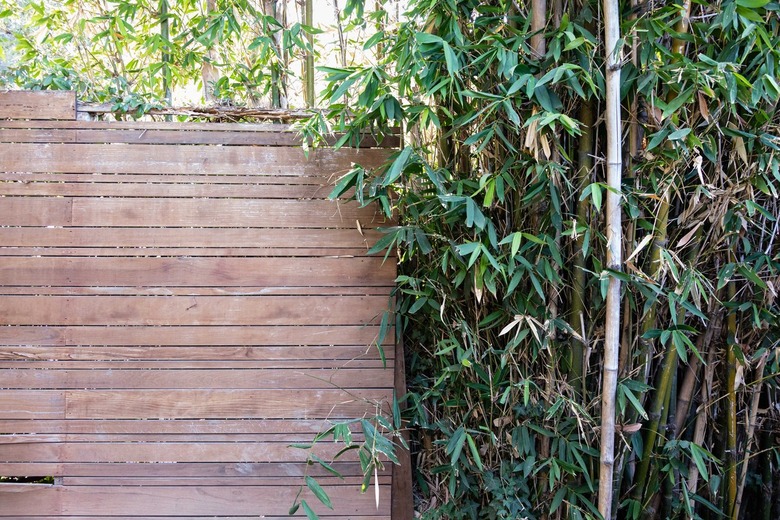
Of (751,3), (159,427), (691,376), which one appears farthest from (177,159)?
(691,376)

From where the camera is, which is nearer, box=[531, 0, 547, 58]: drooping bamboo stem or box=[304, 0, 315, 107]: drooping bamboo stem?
box=[531, 0, 547, 58]: drooping bamboo stem

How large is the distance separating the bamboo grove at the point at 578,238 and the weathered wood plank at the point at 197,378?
25cm

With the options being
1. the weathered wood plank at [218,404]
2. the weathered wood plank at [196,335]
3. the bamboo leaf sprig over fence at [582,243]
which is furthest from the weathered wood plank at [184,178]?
the weathered wood plank at [218,404]

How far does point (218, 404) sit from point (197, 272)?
0.51 metres

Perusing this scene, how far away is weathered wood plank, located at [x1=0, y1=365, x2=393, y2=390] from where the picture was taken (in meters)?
2.12

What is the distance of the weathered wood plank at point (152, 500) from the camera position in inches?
83.3

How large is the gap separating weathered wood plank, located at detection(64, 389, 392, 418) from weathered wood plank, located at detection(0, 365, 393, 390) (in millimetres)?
23

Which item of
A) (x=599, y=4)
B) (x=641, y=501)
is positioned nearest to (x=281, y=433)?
(x=641, y=501)

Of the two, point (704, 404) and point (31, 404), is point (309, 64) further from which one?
point (704, 404)

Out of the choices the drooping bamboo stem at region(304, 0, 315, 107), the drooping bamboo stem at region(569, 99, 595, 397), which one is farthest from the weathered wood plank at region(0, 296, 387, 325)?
the drooping bamboo stem at region(304, 0, 315, 107)

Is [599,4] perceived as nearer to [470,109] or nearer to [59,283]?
[470,109]

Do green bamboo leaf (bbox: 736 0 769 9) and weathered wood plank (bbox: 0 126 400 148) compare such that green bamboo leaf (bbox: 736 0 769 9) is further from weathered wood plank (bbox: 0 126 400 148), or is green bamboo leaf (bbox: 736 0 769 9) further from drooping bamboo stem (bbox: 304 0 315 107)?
drooping bamboo stem (bbox: 304 0 315 107)

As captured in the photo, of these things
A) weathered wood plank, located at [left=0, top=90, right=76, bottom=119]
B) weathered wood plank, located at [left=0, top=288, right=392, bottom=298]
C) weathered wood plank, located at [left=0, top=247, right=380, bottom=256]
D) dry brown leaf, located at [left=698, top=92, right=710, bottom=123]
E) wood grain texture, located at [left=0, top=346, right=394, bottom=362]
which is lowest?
wood grain texture, located at [left=0, top=346, right=394, bottom=362]

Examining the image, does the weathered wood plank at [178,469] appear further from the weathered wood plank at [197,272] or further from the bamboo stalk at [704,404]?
the bamboo stalk at [704,404]
